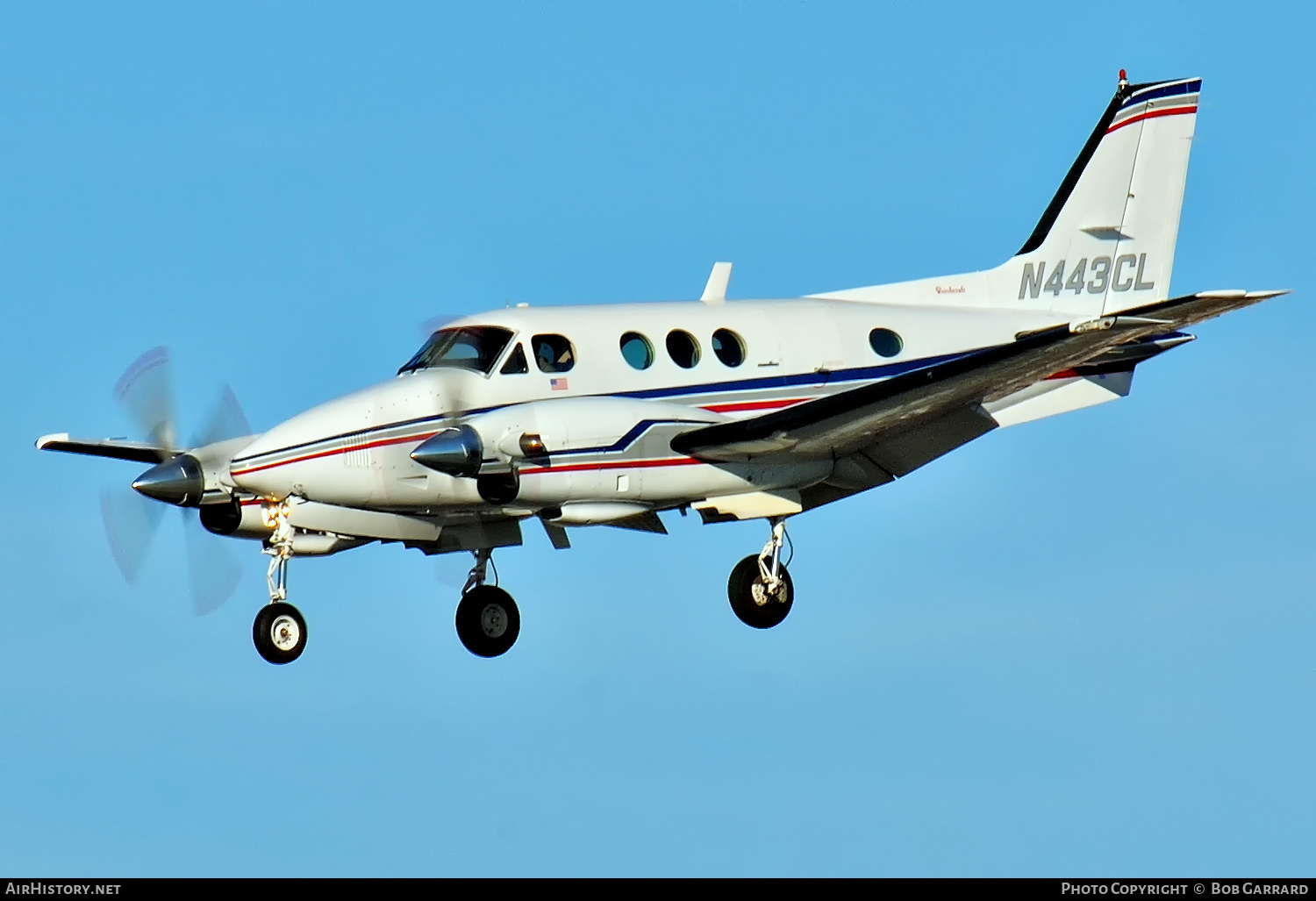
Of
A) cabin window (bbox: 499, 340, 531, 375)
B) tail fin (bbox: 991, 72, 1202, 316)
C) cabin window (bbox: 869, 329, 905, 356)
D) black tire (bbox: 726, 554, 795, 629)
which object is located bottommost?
black tire (bbox: 726, 554, 795, 629)

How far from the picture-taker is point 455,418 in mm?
21219

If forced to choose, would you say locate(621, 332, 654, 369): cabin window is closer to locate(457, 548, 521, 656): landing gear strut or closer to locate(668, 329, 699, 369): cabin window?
locate(668, 329, 699, 369): cabin window

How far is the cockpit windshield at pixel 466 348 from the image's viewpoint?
21453 millimetres

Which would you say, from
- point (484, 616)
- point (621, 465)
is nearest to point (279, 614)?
point (484, 616)

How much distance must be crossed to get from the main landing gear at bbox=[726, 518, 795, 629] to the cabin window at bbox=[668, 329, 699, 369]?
6.44 feet

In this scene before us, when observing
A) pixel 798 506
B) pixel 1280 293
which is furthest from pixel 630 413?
pixel 1280 293

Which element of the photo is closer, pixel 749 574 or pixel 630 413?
pixel 630 413

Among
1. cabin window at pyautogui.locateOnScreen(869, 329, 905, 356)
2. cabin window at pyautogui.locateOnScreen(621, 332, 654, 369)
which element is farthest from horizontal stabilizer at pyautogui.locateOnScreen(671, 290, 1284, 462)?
cabin window at pyautogui.locateOnScreen(869, 329, 905, 356)

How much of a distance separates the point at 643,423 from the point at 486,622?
3246mm

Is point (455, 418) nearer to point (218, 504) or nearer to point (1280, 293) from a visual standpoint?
point (218, 504)

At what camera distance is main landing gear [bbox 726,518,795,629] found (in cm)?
2266

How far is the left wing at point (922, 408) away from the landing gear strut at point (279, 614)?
3.93 m

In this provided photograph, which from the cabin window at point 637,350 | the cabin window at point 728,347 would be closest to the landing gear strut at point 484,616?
the cabin window at point 637,350
